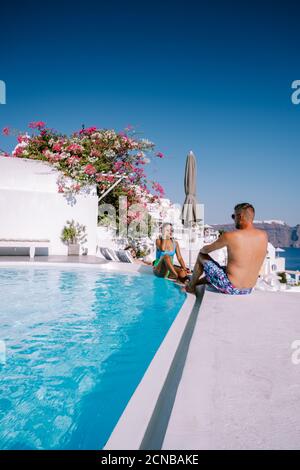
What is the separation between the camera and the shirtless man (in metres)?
4.05

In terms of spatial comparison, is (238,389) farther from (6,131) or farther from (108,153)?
(6,131)

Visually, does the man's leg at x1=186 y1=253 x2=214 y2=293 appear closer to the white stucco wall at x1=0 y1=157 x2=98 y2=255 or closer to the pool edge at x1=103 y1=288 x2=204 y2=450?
the pool edge at x1=103 y1=288 x2=204 y2=450

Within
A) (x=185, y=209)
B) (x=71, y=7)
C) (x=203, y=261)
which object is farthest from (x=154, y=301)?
(x=71, y=7)

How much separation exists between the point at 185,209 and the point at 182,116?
1188 cm

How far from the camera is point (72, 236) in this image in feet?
39.9

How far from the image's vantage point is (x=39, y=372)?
2797mm

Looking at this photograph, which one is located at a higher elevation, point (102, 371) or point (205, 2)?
point (205, 2)

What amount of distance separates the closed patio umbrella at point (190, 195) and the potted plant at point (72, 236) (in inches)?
168

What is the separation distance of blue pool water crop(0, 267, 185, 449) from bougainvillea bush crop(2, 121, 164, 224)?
7.58 m

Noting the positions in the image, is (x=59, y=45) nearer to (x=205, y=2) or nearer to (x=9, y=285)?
(x=205, y=2)

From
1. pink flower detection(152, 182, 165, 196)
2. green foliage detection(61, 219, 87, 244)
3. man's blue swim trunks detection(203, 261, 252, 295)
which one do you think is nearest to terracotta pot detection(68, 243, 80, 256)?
green foliage detection(61, 219, 87, 244)

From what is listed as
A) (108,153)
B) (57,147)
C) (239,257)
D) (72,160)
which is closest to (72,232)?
(72,160)

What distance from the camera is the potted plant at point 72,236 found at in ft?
39.5

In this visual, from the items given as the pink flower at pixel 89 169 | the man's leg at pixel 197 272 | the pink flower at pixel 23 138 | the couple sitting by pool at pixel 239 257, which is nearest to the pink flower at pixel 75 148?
the pink flower at pixel 89 169
